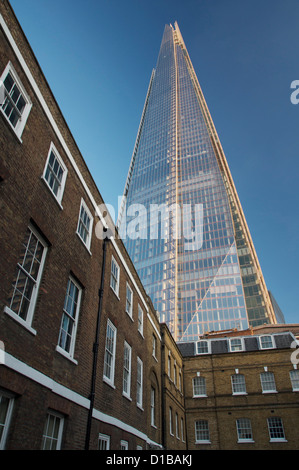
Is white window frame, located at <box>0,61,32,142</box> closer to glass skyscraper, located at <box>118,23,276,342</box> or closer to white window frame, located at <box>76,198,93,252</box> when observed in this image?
white window frame, located at <box>76,198,93,252</box>

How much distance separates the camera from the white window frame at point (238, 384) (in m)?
28.8

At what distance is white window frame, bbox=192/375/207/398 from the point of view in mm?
29438

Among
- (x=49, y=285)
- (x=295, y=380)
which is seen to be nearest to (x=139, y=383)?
(x=49, y=285)

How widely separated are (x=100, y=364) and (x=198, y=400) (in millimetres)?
22253

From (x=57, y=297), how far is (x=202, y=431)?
26240 millimetres

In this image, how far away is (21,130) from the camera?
7.38 m

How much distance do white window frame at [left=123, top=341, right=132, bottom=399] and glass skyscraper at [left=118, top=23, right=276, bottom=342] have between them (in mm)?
70635

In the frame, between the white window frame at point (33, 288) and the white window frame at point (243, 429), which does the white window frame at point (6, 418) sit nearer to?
the white window frame at point (33, 288)

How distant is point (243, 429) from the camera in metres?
27.3

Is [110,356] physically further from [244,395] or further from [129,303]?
[244,395]

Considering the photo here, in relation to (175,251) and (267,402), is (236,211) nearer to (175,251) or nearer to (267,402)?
(175,251)

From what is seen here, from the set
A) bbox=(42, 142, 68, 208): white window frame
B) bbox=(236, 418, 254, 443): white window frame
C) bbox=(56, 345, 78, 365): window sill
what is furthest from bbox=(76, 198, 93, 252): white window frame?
bbox=(236, 418, 254, 443): white window frame

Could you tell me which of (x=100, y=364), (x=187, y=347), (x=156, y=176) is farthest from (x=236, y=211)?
(x=100, y=364)

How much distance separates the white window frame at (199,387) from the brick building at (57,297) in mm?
12938
